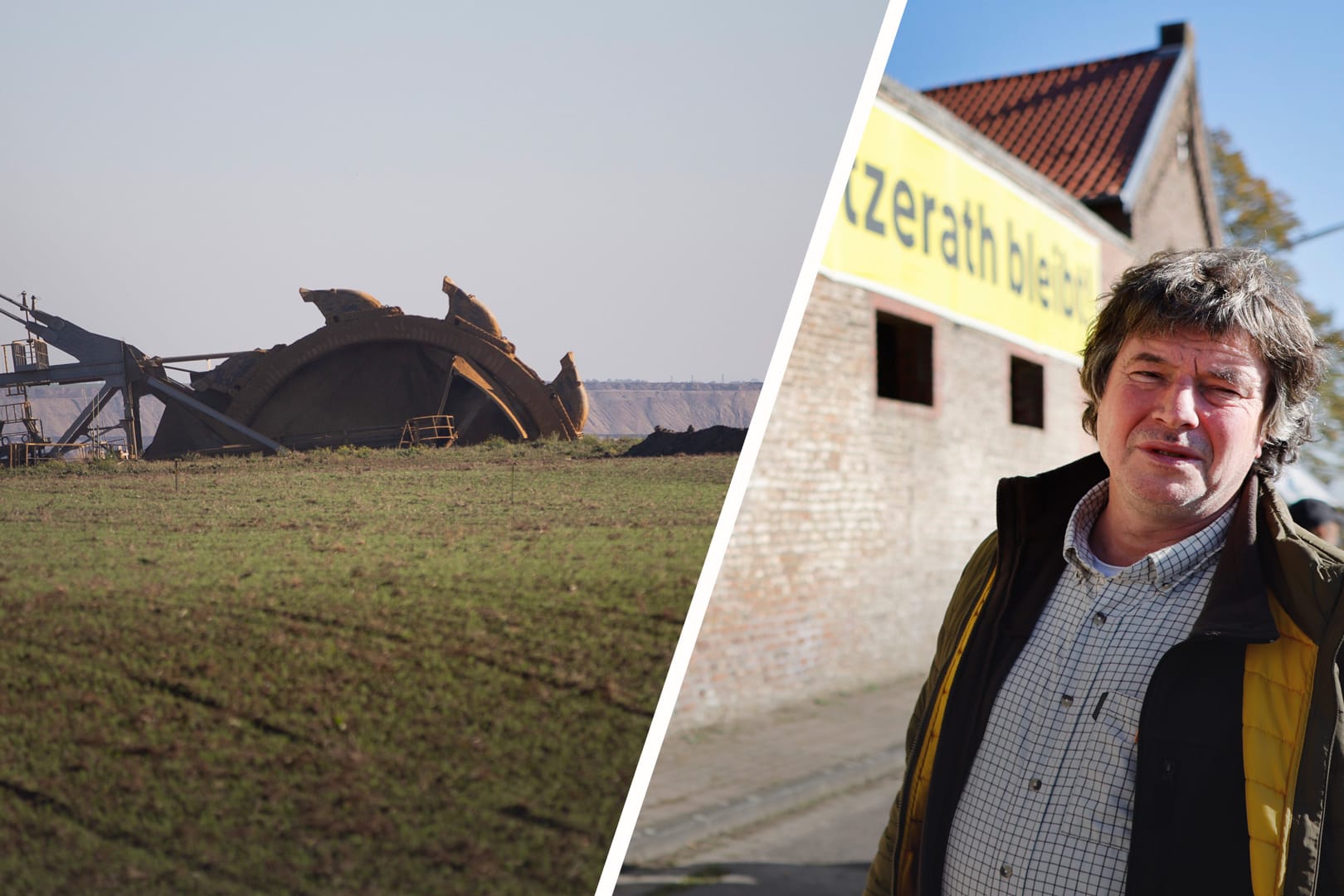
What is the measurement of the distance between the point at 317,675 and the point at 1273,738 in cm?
287

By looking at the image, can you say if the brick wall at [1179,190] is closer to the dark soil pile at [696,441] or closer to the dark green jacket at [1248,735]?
the dark soil pile at [696,441]

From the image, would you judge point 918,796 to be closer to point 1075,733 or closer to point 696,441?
point 1075,733

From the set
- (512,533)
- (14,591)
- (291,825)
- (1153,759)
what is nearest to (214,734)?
(291,825)

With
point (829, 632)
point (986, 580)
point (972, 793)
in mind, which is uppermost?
point (986, 580)

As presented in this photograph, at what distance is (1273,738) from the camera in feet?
4.27

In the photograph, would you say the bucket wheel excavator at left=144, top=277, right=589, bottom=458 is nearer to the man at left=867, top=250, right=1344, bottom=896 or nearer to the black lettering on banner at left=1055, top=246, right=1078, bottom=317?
the man at left=867, top=250, right=1344, bottom=896

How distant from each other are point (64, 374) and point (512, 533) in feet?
5.36

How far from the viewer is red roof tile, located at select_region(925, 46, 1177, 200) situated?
13.9 metres

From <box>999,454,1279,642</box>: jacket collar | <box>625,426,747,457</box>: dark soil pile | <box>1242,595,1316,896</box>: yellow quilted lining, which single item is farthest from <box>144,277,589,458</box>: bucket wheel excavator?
<box>1242,595,1316,896</box>: yellow quilted lining

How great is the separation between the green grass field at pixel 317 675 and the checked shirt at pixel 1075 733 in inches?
82.2

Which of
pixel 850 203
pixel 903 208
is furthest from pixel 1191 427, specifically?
pixel 903 208

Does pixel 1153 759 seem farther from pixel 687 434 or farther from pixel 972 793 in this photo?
pixel 687 434

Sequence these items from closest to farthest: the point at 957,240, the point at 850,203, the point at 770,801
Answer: the point at 770,801
the point at 850,203
the point at 957,240

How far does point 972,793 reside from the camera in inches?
64.7
